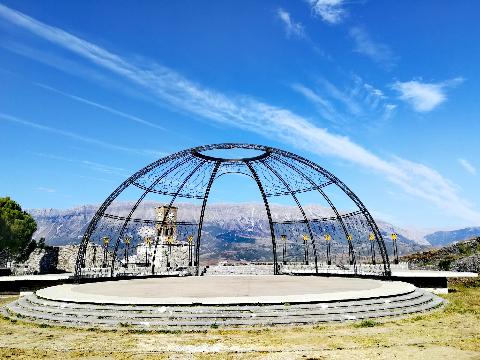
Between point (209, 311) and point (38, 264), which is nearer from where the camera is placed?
point (209, 311)

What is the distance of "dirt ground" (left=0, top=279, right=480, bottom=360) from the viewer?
32.3ft

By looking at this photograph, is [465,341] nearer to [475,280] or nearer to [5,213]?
[475,280]

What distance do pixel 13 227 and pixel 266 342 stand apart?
69280mm

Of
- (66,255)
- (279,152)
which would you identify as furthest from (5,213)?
(279,152)

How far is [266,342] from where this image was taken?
10.9 m

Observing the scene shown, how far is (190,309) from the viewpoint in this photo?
1334cm

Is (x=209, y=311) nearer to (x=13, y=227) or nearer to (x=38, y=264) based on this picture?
(x=38, y=264)

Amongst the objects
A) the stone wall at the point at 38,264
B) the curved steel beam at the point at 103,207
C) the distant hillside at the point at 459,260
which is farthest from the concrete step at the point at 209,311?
the stone wall at the point at 38,264

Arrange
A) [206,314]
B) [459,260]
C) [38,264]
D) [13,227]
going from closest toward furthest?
[206,314], [459,260], [38,264], [13,227]

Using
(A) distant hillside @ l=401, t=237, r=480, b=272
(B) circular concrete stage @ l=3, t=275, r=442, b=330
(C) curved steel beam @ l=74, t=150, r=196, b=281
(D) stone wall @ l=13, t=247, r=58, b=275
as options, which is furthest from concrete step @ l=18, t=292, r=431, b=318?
(D) stone wall @ l=13, t=247, r=58, b=275

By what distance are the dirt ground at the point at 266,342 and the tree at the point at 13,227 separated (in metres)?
61.0

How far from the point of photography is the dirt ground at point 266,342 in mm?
9836

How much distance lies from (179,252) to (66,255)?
18884 mm

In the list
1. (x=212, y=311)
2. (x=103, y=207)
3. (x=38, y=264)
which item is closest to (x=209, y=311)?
(x=212, y=311)
